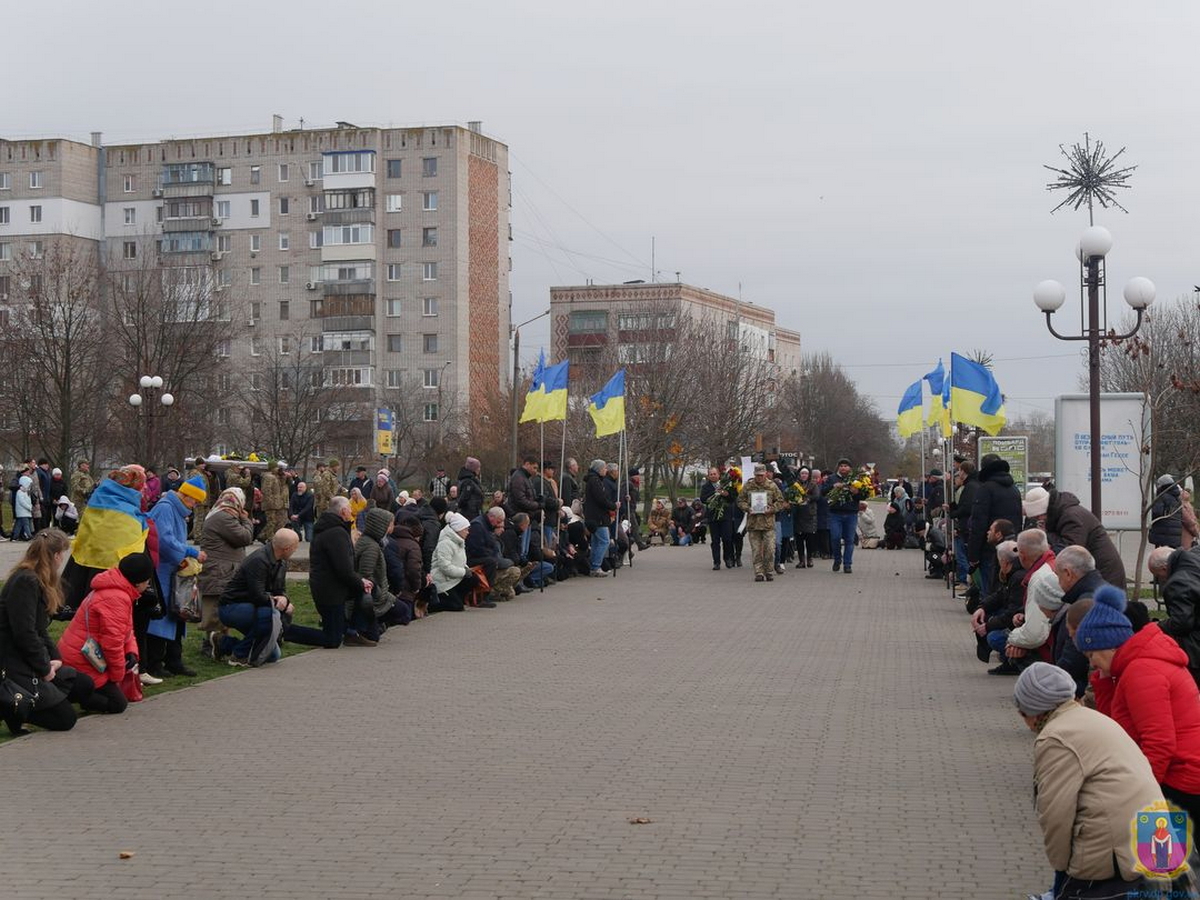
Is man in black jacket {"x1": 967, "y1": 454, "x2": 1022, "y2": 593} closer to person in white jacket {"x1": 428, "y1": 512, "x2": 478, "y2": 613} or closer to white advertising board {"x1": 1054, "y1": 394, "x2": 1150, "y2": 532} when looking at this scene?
white advertising board {"x1": 1054, "y1": 394, "x2": 1150, "y2": 532}

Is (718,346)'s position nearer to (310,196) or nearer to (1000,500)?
(310,196)

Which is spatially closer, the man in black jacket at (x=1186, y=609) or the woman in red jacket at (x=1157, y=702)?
the woman in red jacket at (x=1157, y=702)

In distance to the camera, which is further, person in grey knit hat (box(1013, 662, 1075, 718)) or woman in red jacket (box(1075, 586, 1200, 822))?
woman in red jacket (box(1075, 586, 1200, 822))

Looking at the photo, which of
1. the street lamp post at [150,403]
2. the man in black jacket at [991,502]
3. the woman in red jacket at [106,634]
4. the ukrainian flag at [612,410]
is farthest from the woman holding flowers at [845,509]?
the street lamp post at [150,403]

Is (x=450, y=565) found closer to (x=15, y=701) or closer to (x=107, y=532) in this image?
(x=107, y=532)

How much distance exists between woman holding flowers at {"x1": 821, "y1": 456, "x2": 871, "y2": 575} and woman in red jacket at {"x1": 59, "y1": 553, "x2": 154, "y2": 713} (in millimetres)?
18650

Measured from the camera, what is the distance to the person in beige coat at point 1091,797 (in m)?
5.99

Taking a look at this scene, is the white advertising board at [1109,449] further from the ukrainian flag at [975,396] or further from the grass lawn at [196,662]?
the grass lawn at [196,662]

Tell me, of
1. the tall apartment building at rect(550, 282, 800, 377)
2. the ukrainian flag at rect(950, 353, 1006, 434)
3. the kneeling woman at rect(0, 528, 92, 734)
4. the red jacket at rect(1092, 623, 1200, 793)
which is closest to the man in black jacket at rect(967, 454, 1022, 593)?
the ukrainian flag at rect(950, 353, 1006, 434)

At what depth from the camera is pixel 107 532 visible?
13.7m

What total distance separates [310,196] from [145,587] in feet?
271

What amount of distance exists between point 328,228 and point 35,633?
3300 inches

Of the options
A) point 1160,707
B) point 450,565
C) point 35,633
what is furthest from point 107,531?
point 1160,707

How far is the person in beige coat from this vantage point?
5.99 meters
